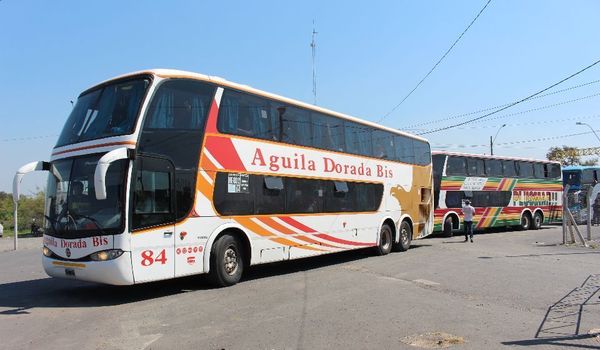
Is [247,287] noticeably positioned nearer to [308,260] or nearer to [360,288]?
[360,288]

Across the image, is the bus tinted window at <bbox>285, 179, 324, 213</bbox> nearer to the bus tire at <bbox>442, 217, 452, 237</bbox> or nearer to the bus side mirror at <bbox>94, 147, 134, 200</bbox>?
the bus side mirror at <bbox>94, 147, 134, 200</bbox>

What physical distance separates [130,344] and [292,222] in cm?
662

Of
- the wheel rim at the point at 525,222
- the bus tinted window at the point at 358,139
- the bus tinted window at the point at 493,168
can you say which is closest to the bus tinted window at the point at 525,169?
the bus tinted window at the point at 493,168

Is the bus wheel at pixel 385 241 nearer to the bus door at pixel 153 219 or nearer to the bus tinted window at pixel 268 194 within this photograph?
the bus tinted window at pixel 268 194

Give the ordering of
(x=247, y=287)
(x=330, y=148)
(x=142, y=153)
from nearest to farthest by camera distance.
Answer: (x=142, y=153) < (x=247, y=287) < (x=330, y=148)

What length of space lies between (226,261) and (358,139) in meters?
6.57

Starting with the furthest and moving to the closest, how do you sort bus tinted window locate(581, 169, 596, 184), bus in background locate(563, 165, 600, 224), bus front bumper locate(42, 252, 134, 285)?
1. bus tinted window locate(581, 169, 596, 184)
2. bus in background locate(563, 165, 600, 224)
3. bus front bumper locate(42, 252, 134, 285)

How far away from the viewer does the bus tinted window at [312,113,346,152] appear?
44.5 ft

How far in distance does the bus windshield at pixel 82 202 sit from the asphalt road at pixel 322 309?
1289 mm

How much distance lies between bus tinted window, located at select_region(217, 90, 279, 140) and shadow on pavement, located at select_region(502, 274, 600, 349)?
21.7 feet

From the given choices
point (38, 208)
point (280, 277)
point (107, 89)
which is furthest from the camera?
point (38, 208)

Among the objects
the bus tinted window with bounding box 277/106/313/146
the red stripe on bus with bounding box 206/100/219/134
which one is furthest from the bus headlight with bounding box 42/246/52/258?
the bus tinted window with bounding box 277/106/313/146

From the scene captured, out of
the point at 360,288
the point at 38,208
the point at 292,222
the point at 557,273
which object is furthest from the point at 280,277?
the point at 38,208

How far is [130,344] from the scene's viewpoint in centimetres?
621
